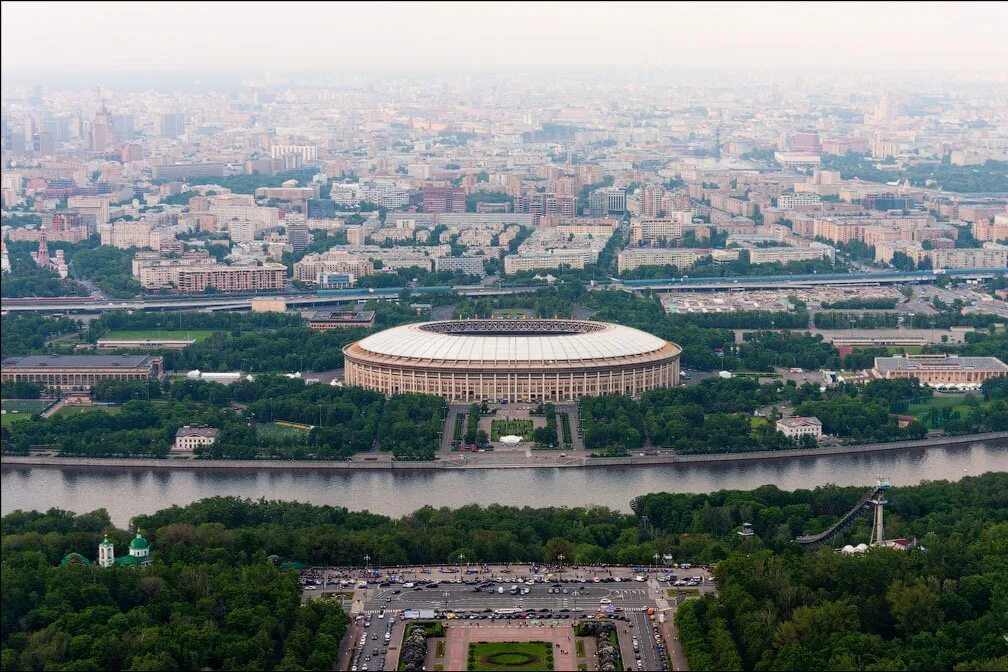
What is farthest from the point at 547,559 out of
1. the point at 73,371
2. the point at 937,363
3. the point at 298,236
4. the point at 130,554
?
the point at 298,236

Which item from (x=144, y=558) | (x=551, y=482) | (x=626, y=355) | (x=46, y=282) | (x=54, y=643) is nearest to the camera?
(x=54, y=643)

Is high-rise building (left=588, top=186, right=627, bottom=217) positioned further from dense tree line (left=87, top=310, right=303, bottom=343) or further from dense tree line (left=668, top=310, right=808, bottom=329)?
dense tree line (left=87, top=310, right=303, bottom=343)

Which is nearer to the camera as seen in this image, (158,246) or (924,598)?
(924,598)

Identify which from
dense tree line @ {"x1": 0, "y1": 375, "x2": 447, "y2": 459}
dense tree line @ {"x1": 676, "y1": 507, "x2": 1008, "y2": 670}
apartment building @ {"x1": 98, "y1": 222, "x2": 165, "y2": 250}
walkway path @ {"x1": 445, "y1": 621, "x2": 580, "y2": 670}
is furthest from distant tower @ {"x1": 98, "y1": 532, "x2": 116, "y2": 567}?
apartment building @ {"x1": 98, "y1": 222, "x2": 165, "y2": 250}

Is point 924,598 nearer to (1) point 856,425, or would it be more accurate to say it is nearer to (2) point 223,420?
(1) point 856,425

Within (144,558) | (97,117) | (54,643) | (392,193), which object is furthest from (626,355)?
(97,117)

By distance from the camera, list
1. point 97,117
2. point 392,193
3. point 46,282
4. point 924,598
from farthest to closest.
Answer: point 97,117 < point 392,193 < point 46,282 < point 924,598

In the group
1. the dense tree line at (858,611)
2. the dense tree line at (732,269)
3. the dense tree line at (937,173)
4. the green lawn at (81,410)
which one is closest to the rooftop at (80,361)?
the green lawn at (81,410)

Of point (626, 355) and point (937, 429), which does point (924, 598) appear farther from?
point (626, 355)
